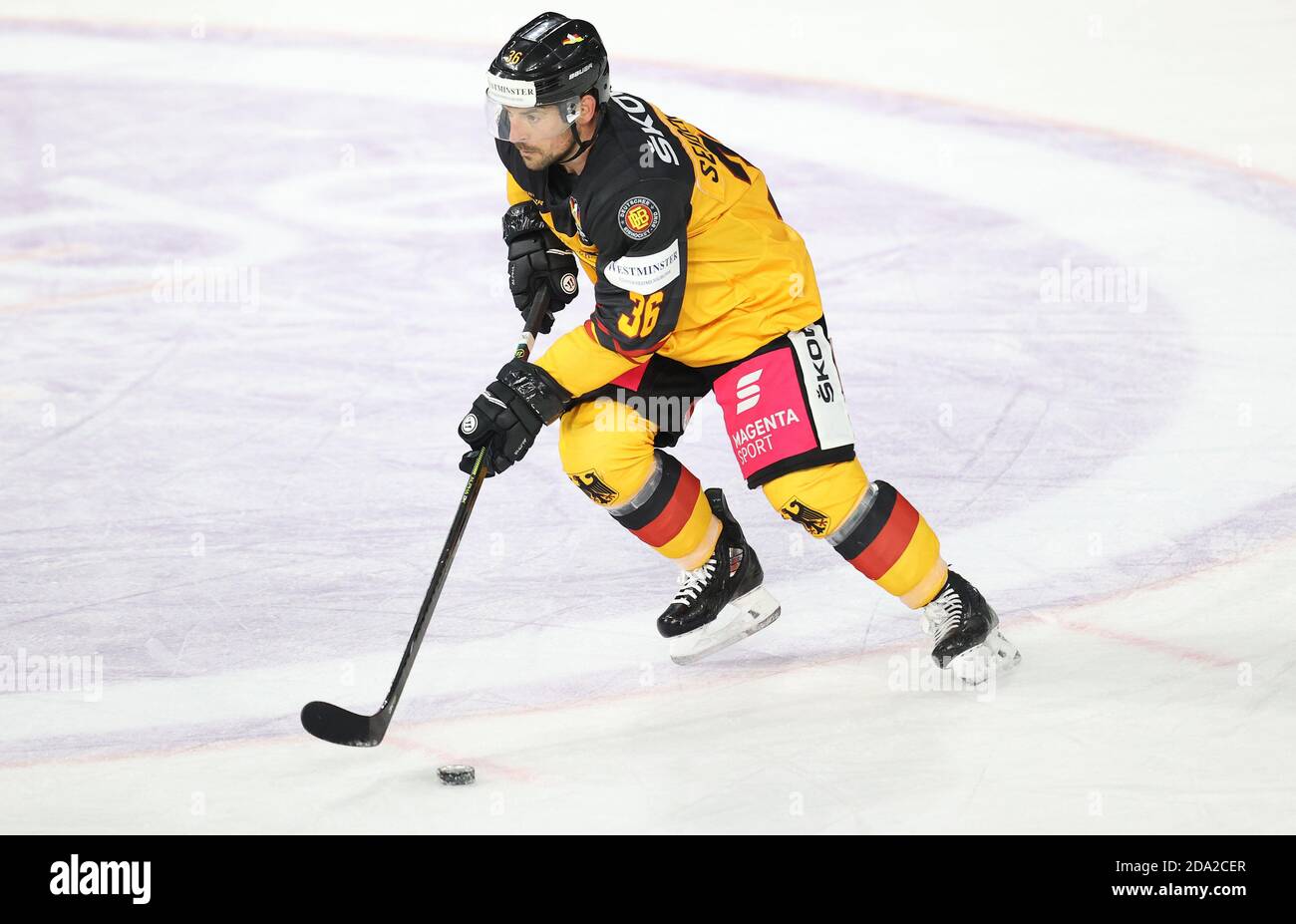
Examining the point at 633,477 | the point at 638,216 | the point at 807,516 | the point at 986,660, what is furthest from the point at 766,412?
the point at 986,660

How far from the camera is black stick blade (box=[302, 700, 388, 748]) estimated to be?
10.6ft

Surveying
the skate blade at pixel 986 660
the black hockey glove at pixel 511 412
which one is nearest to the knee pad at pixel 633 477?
the black hockey glove at pixel 511 412

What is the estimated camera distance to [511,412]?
3414mm

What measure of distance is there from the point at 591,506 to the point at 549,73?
1693 millimetres

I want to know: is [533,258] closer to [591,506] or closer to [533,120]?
[533,120]

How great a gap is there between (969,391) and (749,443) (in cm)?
197

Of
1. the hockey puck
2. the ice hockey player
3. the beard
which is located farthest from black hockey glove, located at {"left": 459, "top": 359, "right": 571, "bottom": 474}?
the hockey puck

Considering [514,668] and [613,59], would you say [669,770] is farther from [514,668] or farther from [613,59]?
[613,59]

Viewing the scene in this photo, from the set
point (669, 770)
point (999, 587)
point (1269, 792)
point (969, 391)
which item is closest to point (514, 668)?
point (669, 770)

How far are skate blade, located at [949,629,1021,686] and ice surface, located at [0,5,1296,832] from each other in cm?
6

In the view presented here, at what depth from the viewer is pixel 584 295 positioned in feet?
21.0

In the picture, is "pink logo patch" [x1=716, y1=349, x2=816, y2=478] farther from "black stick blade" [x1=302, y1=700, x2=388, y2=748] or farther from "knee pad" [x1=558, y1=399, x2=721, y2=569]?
"black stick blade" [x1=302, y1=700, x2=388, y2=748]

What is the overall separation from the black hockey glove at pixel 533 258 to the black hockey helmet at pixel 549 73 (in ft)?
1.57

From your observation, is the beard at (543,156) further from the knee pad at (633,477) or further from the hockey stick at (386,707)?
the knee pad at (633,477)
